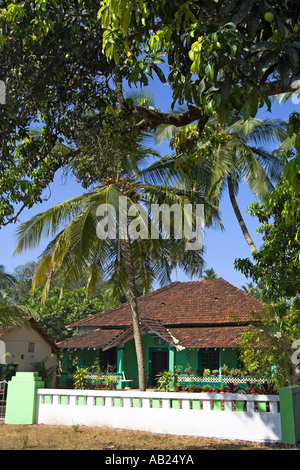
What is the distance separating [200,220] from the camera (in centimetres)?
1723

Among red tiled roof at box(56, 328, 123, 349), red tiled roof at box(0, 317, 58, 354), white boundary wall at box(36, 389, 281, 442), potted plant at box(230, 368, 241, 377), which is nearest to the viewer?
white boundary wall at box(36, 389, 281, 442)

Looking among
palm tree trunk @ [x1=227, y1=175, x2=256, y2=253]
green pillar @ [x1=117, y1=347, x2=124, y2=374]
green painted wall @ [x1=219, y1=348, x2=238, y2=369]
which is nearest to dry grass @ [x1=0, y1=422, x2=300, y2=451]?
palm tree trunk @ [x1=227, y1=175, x2=256, y2=253]

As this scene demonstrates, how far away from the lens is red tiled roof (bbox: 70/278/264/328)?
2288cm

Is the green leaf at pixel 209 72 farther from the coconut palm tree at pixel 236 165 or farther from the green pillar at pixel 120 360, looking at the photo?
the green pillar at pixel 120 360

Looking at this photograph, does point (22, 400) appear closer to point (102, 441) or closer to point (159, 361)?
point (102, 441)

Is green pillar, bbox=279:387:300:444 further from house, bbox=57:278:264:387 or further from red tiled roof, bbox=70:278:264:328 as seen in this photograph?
red tiled roof, bbox=70:278:264:328

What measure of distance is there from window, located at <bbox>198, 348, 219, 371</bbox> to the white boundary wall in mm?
11977

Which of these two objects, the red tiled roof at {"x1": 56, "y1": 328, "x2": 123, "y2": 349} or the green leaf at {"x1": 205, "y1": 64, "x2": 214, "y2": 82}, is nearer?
the green leaf at {"x1": 205, "y1": 64, "x2": 214, "y2": 82}

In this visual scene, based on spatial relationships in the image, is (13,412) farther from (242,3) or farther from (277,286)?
(242,3)

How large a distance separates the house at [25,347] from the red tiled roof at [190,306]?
6.67ft

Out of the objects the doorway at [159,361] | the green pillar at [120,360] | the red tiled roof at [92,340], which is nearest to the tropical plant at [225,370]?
the doorway at [159,361]

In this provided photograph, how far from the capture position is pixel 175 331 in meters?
22.7

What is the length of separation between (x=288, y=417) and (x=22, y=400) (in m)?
6.37

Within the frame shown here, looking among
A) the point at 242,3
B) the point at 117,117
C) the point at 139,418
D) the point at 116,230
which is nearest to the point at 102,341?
the point at 116,230
